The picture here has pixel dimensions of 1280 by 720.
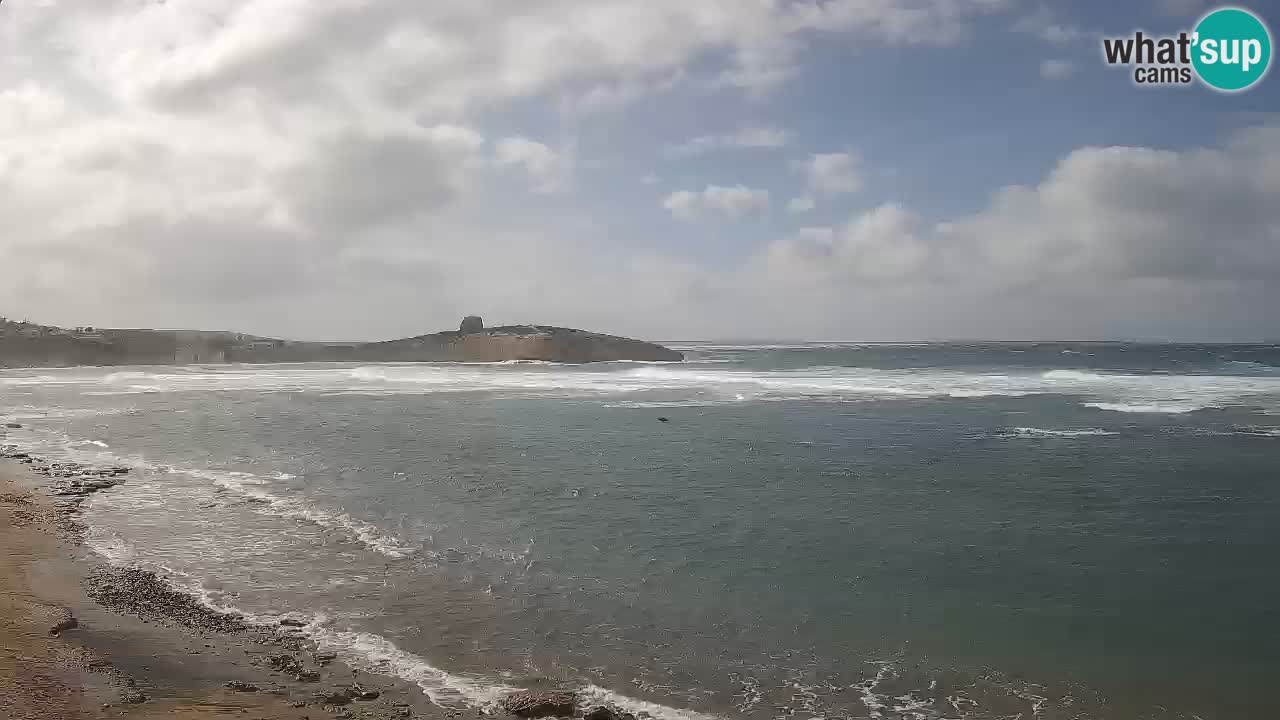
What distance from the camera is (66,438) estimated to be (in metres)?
25.6

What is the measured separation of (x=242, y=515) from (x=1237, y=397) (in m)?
50.1

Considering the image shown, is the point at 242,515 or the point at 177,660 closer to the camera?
→ the point at 177,660

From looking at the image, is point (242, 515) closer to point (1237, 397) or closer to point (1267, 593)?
point (1267, 593)

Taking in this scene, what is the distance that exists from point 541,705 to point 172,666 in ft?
13.1

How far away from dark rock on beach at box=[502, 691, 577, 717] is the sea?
28 cm

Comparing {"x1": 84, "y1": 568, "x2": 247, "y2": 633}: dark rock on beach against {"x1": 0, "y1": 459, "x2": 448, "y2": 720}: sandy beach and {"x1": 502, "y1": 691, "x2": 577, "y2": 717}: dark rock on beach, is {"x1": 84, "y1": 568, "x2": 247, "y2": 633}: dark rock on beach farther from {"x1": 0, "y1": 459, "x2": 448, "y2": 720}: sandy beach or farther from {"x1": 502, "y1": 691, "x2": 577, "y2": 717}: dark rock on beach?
{"x1": 502, "y1": 691, "x2": 577, "y2": 717}: dark rock on beach

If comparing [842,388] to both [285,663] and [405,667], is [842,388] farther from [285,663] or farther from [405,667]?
[285,663]

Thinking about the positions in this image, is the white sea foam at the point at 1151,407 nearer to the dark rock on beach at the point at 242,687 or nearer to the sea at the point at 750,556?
the sea at the point at 750,556

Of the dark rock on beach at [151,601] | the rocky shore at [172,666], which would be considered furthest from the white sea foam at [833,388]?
the rocky shore at [172,666]

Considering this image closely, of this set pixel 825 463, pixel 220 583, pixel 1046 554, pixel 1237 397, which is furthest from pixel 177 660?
pixel 1237 397

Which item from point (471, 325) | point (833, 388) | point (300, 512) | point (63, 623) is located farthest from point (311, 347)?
point (63, 623)

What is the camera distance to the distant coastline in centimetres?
9550

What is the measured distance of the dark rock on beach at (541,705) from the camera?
704 cm

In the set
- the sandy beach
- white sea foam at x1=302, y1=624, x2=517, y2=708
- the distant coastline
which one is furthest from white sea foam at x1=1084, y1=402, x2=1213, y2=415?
the distant coastline
